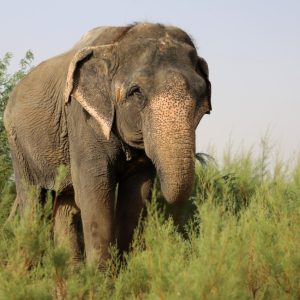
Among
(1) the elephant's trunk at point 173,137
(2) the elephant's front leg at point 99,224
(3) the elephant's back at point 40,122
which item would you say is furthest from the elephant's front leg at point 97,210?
(3) the elephant's back at point 40,122

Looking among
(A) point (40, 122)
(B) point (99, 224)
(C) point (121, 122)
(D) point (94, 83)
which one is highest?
(D) point (94, 83)

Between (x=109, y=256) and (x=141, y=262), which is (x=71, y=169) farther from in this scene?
(x=141, y=262)

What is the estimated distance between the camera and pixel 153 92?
6949 mm

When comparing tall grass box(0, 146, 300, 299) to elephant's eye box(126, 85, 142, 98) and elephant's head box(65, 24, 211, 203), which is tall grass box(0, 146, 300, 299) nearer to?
elephant's head box(65, 24, 211, 203)

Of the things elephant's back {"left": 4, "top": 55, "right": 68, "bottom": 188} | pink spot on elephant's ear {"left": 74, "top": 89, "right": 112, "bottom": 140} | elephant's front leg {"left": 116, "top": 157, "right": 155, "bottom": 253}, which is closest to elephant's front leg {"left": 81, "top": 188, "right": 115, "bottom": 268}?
elephant's front leg {"left": 116, "top": 157, "right": 155, "bottom": 253}

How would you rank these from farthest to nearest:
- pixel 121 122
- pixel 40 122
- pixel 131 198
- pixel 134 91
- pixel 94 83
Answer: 1. pixel 40 122
2. pixel 131 198
3. pixel 94 83
4. pixel 121 122
5. pixel 134 91

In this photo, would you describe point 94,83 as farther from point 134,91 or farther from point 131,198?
point 131,198

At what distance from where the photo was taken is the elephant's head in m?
6.70

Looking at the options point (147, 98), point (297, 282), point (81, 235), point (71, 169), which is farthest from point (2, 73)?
point (297, 282)

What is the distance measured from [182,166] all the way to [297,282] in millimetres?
1337

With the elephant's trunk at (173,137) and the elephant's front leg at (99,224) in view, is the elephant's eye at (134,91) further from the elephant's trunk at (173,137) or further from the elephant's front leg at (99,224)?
the elephant's front leg at (99,224)

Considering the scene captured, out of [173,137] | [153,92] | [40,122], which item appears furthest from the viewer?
[40,122]

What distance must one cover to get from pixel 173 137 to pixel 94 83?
3.65 ft

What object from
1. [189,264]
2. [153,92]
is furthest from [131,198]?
[189,264]
